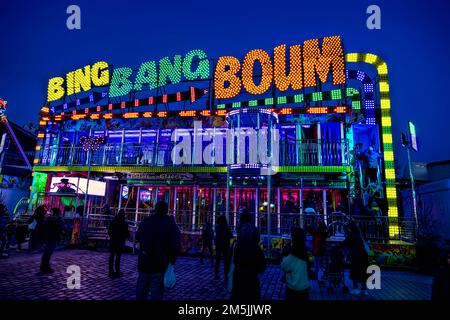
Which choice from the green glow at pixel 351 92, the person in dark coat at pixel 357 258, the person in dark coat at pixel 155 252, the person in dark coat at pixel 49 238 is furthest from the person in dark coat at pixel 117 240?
the green glow at pixel 351 92

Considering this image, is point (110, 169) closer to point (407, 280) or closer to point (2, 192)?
point (2, 192)

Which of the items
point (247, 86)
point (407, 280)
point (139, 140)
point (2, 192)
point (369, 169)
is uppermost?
point (247, 86)

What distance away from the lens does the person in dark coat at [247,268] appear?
4.11 meters

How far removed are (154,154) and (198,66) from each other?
6795mm

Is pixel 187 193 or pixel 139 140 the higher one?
pixel 139 140

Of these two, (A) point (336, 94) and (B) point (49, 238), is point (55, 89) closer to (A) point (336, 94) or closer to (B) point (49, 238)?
(B) point (49, 238)

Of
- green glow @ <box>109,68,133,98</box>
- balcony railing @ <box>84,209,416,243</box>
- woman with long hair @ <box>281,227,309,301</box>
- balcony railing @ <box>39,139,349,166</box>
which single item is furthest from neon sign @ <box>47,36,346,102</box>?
woman with long hair @ <box>281,227,309,301</box>

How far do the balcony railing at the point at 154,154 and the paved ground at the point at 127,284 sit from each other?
5494mm

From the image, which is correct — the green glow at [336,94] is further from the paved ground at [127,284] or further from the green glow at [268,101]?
the paved ground at [127,284]

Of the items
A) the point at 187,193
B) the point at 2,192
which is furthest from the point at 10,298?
the point at 2,192

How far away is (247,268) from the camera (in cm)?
416

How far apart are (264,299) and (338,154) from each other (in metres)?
9.28

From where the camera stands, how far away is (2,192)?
2075cm

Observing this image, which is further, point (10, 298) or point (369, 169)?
point (369, 169)
